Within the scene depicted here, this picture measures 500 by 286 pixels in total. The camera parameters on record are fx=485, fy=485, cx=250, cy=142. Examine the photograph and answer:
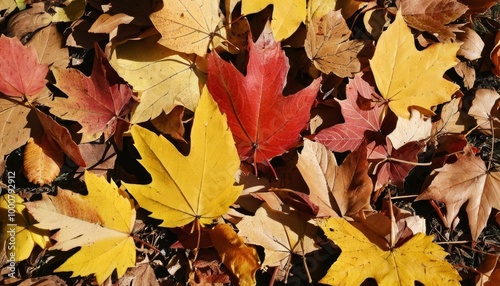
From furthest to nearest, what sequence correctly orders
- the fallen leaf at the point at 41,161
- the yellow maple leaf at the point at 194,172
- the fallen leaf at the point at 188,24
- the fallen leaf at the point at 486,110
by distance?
the fallen leaf at the point at 486,110 < the fallen leaf at the point at 41,161 < the fallen leaf at the point at 188,24 < the yellow maple leaf at the point at 194,172

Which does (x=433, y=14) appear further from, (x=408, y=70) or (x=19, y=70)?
(x=19, y=70)

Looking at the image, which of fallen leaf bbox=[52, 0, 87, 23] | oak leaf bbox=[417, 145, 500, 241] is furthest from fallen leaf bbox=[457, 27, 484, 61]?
fallen leaf bbox=[52, 0, 87, 23]

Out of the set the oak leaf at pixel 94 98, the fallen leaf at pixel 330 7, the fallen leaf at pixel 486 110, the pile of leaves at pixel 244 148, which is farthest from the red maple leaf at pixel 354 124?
the oak leaf at pixel 94 98

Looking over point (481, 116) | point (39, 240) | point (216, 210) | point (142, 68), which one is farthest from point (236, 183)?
point (481, 116)

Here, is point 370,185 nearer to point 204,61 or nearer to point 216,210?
point 216,210

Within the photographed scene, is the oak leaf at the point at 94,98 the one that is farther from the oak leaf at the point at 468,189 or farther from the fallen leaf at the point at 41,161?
the oak leaf at the point at 468,189

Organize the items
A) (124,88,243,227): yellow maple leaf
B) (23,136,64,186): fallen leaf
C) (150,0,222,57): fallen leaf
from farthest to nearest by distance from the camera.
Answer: (23,136,64,186): fallen leaf < (150,0,222,57): fallen leaf < (124,88,243,227): yellow maple leaf

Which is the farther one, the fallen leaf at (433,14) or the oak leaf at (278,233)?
the fallen leaf at (433,14)

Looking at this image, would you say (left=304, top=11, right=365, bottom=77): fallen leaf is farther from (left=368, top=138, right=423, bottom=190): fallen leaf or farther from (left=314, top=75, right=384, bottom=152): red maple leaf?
(left=368, top=138, right=423, bottom=190): fallen leaf
